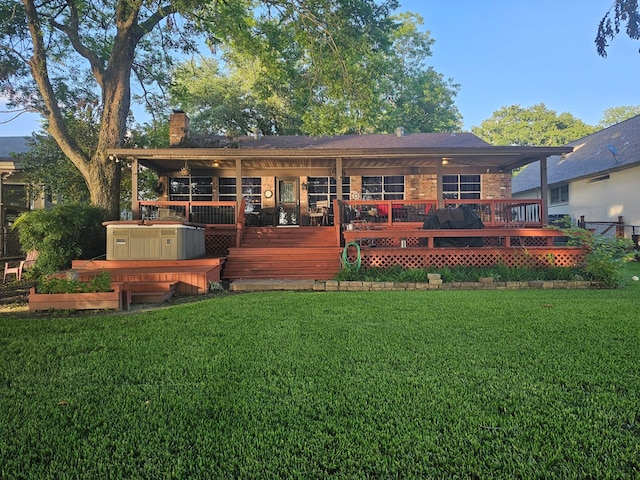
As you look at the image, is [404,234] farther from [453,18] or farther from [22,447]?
[453,18]

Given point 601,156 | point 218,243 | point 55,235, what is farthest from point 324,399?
point 601,156

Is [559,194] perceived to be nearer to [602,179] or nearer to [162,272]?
[602,179]

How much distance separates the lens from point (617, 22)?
143 inches

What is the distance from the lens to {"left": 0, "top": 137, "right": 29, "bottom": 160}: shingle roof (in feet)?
51.2

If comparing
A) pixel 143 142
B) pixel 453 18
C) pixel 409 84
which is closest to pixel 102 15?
pixel 143 142

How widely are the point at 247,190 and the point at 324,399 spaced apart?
12.6 m

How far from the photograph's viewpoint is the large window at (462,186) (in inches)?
551

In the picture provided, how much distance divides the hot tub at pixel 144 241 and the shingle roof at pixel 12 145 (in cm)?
1213

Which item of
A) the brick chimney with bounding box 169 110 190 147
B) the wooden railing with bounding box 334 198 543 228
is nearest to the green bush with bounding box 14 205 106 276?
the brick chimney with bounding box 169 110 190 147

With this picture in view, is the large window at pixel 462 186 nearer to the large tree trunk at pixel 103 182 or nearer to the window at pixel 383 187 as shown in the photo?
the window at pixel 383 187

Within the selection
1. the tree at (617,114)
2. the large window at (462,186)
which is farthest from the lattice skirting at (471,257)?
the tree at (617,114)

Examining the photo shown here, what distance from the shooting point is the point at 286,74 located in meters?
13.6

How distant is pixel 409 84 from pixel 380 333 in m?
26.3

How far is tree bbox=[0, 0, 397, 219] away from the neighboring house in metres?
11.3
